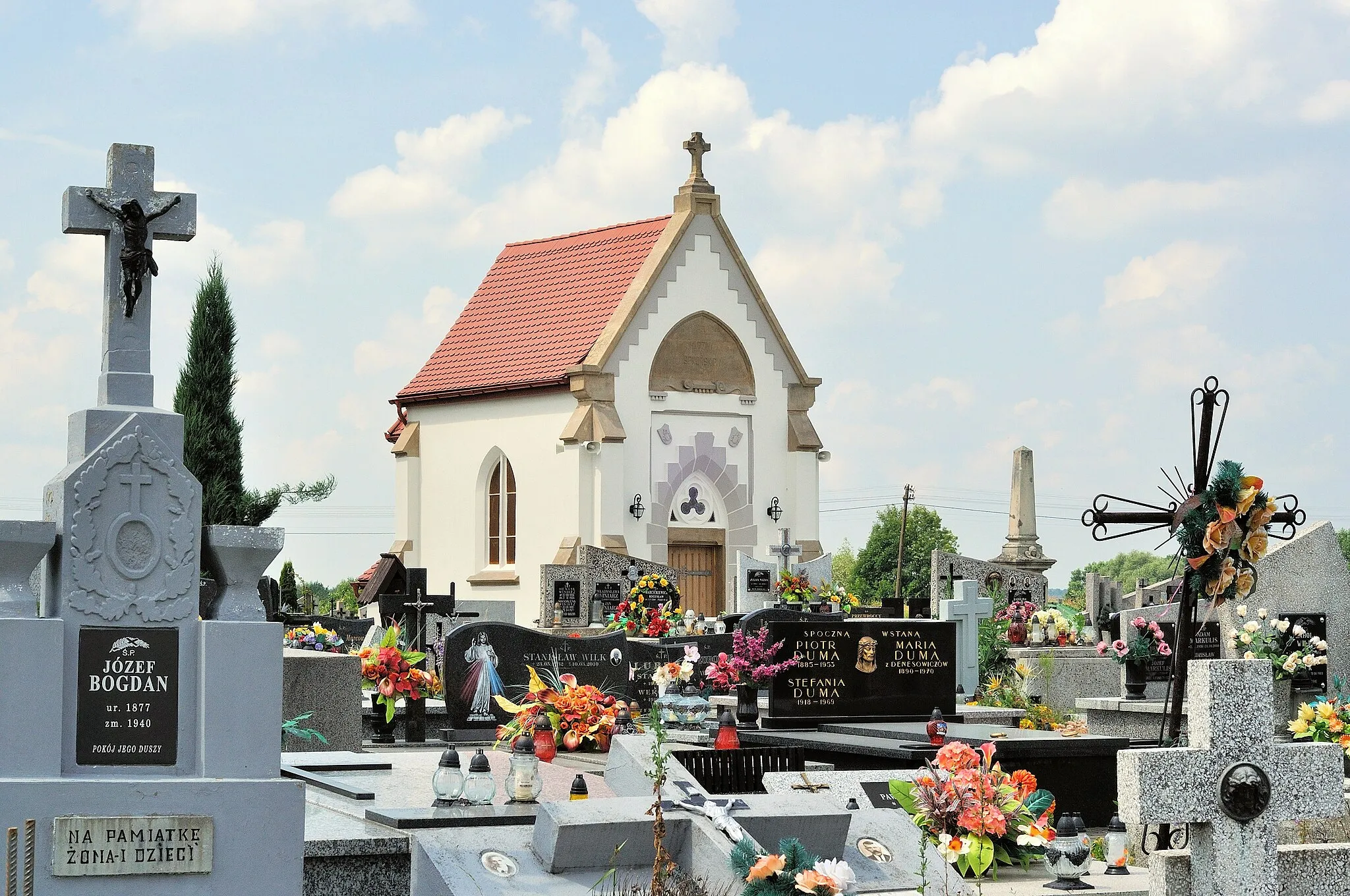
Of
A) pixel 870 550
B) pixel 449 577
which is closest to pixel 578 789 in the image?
pixel 449 577

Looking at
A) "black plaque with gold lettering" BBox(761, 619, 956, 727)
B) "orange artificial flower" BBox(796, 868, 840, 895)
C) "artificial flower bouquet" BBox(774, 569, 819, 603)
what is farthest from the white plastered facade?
"orange artificial flower" BBox(796, 868, 840, 895)

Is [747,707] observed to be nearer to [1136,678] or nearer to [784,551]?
[1136,678]

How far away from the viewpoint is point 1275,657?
17031 millimetres

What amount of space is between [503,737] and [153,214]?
5.09 m

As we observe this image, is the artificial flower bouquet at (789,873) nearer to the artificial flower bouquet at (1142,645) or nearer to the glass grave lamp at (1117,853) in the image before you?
the glass grave lamp at (1117,853)

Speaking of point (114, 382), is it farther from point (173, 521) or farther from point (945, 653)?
point (945, 653)

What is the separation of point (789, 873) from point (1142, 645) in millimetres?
11382

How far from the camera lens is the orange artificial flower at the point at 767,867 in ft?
22.2

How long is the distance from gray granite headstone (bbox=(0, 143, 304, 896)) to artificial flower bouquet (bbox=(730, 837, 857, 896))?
1867mm

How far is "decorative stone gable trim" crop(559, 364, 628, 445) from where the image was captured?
3500 cm

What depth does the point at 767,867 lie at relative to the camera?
678cm

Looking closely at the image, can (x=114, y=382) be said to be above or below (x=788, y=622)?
above

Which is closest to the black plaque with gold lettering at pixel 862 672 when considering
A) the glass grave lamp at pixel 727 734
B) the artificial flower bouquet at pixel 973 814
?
the glass grave lamp at pixel 727 734

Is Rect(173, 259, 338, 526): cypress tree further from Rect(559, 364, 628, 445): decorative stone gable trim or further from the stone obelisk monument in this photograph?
the stone obelisk monument
